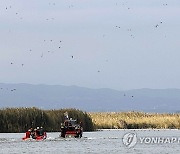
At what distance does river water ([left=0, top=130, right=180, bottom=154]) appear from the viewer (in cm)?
6544

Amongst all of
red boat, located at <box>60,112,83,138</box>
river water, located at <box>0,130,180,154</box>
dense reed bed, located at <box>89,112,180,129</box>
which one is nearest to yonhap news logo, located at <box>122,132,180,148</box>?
river water, located at <box>0,130,180,154</box>

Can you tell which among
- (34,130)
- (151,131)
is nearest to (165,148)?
(34,130)

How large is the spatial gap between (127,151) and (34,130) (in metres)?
16.9

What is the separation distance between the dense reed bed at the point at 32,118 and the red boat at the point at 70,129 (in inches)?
158

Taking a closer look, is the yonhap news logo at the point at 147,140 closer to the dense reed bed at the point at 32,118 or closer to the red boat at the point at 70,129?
the red boat at the point at 70,129

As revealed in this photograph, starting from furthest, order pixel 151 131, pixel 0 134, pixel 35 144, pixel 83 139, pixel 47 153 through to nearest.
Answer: pixel 151 131 < pixel 0 134 < pixel 83 139 < pixel 35 144 < pixel 47 153

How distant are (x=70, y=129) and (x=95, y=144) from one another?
11.5 m

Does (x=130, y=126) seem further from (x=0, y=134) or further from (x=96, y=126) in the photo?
(x=0, y=134)

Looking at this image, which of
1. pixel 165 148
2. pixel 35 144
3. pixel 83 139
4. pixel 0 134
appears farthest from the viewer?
pixel 0 134

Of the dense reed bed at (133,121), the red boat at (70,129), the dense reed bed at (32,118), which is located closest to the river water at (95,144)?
the red boat at (70,129)

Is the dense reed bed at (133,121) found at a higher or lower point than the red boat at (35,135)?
higher

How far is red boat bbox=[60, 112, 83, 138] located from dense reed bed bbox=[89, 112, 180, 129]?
14639 millimetres

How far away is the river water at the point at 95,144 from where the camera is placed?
65438mm

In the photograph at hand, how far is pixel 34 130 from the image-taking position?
80125mm
